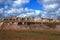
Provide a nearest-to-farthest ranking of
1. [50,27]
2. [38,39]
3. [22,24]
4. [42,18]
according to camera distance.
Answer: [38,39]
[50,27]
[22,24]
[42,18]

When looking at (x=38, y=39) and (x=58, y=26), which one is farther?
(x=58, y=26)

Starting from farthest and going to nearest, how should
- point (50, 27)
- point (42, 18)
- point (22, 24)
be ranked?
1. point (42, 18)
2. point (22, 24)
3. point (50, 27)

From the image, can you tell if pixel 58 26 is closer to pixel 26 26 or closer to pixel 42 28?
pixel 42 28

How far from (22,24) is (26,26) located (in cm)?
507

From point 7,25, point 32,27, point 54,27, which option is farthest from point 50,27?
point 7,25

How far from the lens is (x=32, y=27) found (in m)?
114

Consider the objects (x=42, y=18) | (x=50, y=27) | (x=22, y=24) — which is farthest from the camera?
(x=42, y=18)

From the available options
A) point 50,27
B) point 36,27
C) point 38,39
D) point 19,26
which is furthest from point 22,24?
point 38,39

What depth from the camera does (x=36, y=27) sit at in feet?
376

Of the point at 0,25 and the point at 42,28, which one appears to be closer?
the point at 42,28

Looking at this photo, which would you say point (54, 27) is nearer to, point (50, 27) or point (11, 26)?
point (50, 27)

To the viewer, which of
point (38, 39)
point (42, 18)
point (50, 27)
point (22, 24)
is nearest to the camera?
point (38, 39)

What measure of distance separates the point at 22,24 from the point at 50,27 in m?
18.7

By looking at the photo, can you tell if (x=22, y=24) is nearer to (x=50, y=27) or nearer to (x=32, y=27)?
(x=32, y=27)
